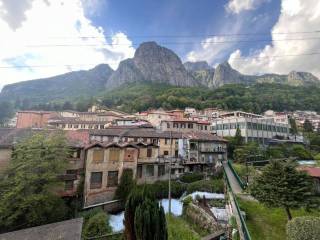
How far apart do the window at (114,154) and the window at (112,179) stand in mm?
1721

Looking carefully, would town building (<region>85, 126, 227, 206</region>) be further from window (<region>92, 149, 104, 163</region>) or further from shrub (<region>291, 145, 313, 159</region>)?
shrub (<region>291, 145, 313, 159</region>)

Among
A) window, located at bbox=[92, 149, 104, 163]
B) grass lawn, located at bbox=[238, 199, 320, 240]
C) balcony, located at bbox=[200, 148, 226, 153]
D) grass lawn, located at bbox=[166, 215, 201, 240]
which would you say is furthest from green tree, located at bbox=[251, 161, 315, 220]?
balcony, located at bbox=[200, 148, 226, 153]

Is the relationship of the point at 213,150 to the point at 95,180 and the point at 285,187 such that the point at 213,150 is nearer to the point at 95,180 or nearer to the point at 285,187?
the point at 95,180

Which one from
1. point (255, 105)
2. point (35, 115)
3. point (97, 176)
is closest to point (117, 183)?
point (97, 176)

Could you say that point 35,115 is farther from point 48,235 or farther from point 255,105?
point 255,105

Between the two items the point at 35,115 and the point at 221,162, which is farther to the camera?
the point at 35,115

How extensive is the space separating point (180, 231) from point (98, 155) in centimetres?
1249

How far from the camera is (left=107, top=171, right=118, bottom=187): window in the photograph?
24.6 m

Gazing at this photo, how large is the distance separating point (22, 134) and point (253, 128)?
45298 millimetres

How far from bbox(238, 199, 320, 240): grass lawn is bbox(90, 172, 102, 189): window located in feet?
51.7

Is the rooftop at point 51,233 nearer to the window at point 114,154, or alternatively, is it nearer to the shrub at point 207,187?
the window at point 114,154

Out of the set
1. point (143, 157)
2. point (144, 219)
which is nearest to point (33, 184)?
point (143, 157)

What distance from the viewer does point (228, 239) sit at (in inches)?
Result: 608

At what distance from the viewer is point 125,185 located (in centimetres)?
2494
